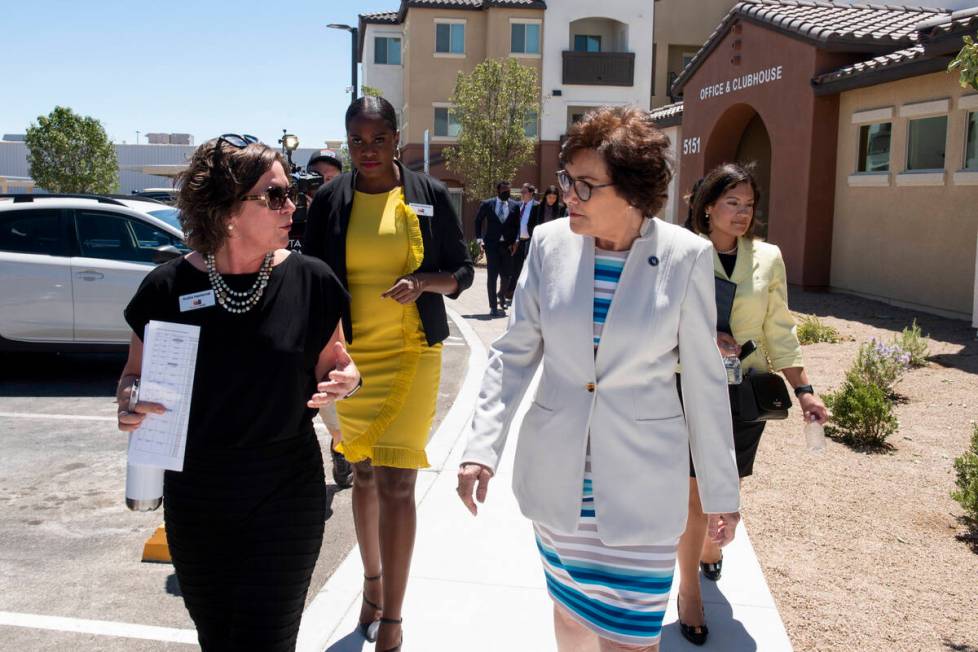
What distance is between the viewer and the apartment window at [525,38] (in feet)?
125

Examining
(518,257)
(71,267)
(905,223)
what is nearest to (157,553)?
(71,267)

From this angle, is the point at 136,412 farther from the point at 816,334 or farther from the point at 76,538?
the point at 816,334

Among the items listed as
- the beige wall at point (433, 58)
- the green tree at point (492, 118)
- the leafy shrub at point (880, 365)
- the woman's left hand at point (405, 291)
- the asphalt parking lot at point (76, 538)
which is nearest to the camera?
the woman's left hand at point (405, 291)

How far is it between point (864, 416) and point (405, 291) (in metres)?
4.53

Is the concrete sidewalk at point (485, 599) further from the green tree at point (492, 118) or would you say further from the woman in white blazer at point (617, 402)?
the green tree at point (492, 118)

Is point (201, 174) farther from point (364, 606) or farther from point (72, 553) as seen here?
point (72, 553)

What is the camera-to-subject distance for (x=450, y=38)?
127 ft

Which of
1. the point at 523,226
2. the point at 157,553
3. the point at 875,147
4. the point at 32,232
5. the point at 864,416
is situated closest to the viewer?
the point at 157,553

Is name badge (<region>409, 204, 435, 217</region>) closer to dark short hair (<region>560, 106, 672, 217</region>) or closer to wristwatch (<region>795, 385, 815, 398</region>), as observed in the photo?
dark short hair (<region>560, 106, 672, 217</region>)

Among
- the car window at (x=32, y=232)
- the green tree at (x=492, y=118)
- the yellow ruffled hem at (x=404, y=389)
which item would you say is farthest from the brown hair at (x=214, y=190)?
the green tree at (x=492, y=118)

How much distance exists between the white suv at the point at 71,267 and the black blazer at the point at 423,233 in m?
5.32

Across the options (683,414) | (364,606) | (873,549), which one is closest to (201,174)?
(683,414)

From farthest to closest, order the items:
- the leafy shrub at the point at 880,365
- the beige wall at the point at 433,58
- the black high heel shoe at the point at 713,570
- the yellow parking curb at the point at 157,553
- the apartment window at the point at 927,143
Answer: the beige wall at the point at 433,58, the apartment window at the point at 927,143, the leafy shrub at the point at 880,365, the yellow parking curb at the point at 157,553, the black high heel shoe at the point at 713,570

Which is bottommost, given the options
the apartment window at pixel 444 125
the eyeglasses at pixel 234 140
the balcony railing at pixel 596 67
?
the eyeglasses at pixel 234 140
